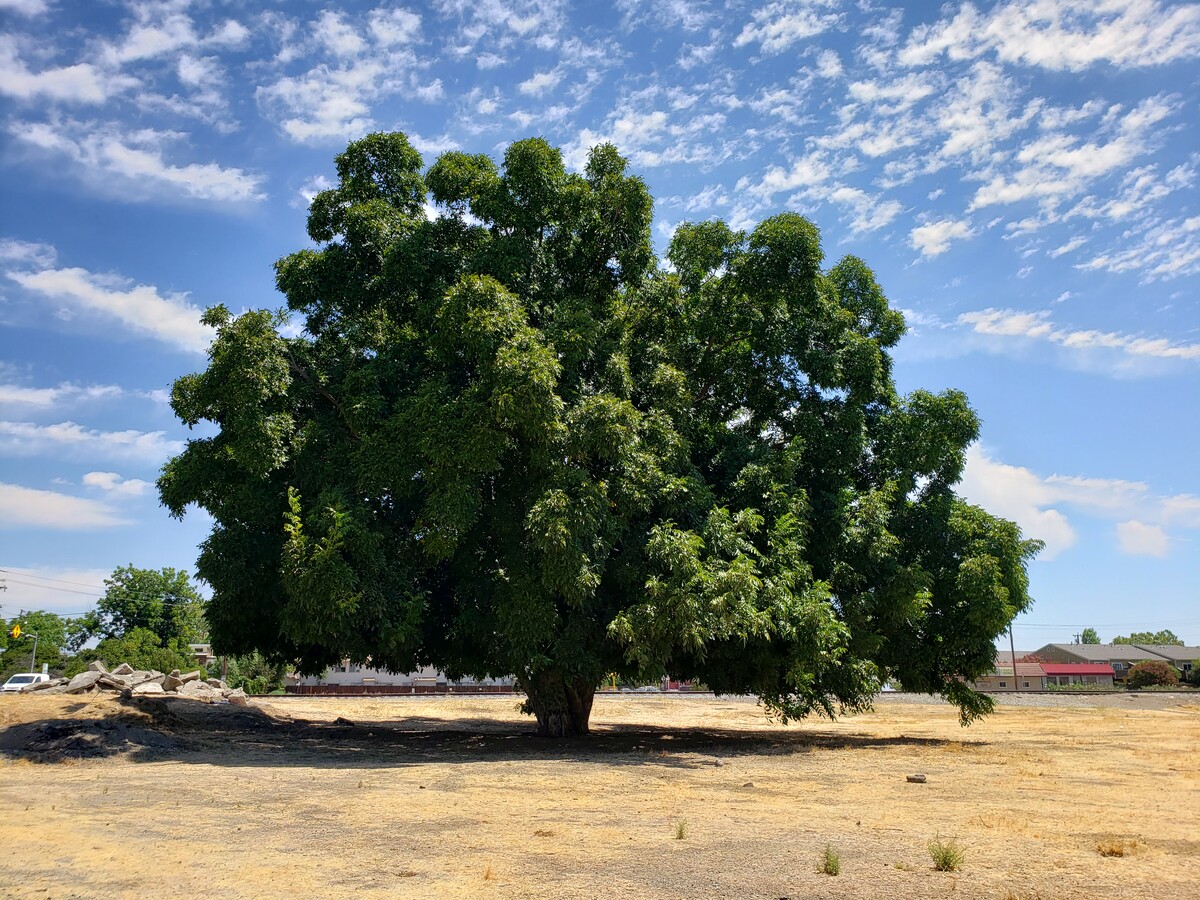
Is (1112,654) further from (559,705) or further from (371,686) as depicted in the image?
(559,705)

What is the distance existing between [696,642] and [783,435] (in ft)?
30.5

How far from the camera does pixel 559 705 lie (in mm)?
22391

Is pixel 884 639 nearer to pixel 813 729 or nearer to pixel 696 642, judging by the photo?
pixel 696 642

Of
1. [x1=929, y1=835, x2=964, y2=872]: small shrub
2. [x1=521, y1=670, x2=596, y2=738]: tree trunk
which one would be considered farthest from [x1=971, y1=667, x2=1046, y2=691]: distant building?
[x1=929, y1=835, x2=964, y2=872]: small shrub

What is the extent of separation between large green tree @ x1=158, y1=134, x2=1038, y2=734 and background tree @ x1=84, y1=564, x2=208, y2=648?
7091 cm

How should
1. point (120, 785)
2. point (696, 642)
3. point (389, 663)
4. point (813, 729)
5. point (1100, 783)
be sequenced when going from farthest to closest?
point (813, 729)
point (389, 663)
point (696, 642)
point (1100, 783)
point (120, 785)

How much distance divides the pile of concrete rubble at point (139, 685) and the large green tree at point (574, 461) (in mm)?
7778

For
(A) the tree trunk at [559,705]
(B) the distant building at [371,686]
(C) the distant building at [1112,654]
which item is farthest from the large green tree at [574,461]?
(C) the distant building at [1112,654]

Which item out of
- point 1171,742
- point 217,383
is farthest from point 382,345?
point 1171,742

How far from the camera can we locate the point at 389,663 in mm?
20844

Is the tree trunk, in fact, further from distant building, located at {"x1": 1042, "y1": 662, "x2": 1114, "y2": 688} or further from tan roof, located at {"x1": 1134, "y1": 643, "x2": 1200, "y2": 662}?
tan roof, located at {"x1": 1134, "y1": 643, "x2": 1200, "y2": 662}

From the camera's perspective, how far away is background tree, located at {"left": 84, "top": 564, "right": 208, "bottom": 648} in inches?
3312

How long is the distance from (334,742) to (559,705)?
614cm

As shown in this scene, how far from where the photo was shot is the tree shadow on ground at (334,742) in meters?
17.4
